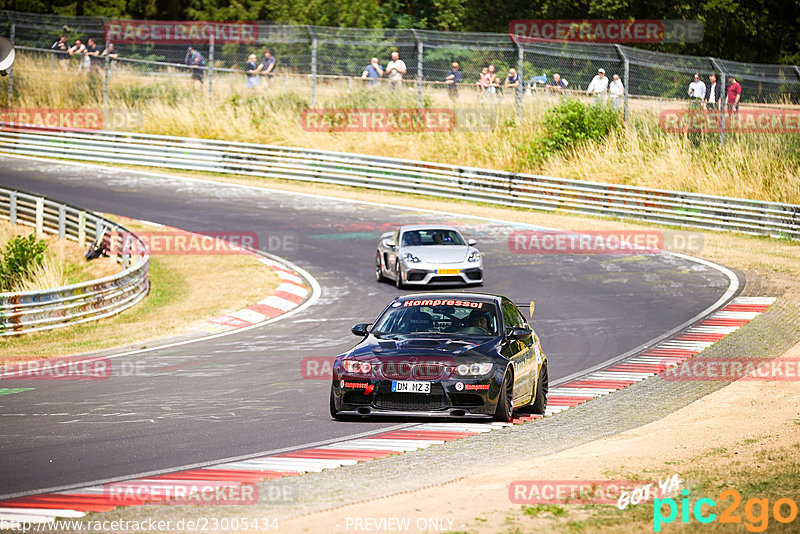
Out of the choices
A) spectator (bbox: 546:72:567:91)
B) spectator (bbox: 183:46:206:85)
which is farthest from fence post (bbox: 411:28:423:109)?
spectator (bbox: 183:46:206:85)

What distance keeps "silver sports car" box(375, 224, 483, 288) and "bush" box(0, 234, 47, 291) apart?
690 cm

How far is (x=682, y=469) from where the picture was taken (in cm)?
896

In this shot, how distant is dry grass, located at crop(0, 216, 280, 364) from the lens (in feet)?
57.5

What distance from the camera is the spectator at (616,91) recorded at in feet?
109

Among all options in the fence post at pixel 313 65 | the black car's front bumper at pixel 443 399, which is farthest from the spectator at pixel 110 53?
the black car's front bumper at pixel 443 399

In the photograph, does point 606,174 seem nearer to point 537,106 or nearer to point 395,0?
point 537,106

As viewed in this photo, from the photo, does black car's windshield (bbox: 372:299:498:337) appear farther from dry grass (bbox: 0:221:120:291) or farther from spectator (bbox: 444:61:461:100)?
spectator (bbox: 444:61:461:100)

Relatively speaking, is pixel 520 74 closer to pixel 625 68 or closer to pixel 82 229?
pixel 625 68

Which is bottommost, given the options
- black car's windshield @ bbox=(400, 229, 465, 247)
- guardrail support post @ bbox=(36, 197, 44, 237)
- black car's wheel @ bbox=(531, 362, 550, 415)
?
guardrail support post @ bbox=(36, 197, 44, 237)

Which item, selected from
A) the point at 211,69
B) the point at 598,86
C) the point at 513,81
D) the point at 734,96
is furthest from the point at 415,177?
the point at 734,96

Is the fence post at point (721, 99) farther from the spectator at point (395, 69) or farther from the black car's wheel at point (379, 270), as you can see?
the black car's wheel at point (379, 270)

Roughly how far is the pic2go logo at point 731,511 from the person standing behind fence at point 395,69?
1105 inches

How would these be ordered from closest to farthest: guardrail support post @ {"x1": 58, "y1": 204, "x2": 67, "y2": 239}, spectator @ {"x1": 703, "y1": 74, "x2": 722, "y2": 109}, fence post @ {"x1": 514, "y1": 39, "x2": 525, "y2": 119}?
1. guardrail support post @ {"x1": 58, "y1": 204, "x2": 67, "y2": 239}
2. spectator @ {"x1": 703, "y1": 74, "x2": 722, "y2": 109}
3. fence post @ {"x1": 514, "y1": 39, "x2": 525, "y2": 119}

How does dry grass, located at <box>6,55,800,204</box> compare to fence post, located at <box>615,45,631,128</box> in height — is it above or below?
below
